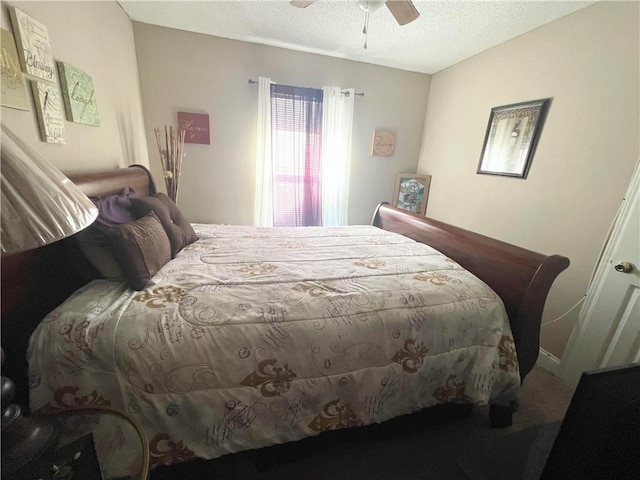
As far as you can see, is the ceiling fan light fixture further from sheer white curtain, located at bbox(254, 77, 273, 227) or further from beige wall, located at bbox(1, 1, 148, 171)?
beige wall, located at bbox(1, 1, 148, 171)

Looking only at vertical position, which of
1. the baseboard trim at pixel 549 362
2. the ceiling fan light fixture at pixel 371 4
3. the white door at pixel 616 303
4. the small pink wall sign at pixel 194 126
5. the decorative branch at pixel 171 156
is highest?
the ceiling fan light fixture at pixel 371 4

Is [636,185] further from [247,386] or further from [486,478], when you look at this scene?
[247,386]

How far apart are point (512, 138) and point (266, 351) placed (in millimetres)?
2637

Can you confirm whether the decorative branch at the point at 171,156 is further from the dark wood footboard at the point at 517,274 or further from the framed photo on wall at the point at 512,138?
the framed photo on wall at the point at 512,138

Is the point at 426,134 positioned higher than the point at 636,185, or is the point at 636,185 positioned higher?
the point at 426,134

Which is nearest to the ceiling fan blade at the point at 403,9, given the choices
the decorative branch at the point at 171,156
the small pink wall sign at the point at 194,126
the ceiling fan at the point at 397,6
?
the ceiling fan at the point at 397,6

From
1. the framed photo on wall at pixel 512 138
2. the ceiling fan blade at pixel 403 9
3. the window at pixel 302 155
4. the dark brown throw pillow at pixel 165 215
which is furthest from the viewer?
the window at pixel 302 155

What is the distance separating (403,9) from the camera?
63.8 inches

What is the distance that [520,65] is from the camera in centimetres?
222

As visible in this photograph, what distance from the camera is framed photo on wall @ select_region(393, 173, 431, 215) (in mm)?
3312

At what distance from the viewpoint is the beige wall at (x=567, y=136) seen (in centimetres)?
162

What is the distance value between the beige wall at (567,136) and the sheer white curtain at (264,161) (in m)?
2.15

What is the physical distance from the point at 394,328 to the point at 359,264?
0.51 metres

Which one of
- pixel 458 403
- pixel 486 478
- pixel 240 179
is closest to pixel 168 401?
pixel 486 478
